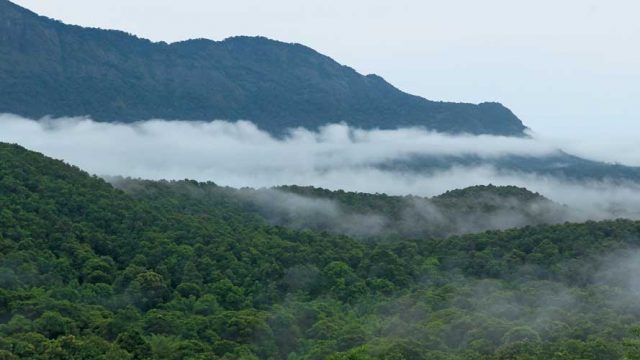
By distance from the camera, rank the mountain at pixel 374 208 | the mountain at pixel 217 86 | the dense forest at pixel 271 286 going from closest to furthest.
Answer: the dense forest at pixel 271 286
the mountain at pixel 374 208
the mountain at pixel 217 86

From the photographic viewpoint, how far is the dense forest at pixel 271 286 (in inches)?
1186

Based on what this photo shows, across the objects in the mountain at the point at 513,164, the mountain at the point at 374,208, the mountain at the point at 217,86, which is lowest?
the mountain at the point at 374,208

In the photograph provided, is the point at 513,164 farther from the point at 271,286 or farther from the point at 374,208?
the point at 271,286

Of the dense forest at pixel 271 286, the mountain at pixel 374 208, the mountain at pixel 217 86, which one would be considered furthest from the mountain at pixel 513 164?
the dense forest at pixel 271 286

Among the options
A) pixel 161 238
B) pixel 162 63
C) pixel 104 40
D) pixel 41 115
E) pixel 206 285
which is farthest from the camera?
pixel 162 63

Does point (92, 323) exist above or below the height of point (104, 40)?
below

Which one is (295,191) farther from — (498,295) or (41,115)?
(41,115)

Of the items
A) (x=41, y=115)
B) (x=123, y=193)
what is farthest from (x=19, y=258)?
(x=41, y=115)

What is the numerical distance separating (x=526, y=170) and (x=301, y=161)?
1588 inches

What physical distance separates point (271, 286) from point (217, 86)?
5118 inches

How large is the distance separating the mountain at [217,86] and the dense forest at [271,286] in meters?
94.2

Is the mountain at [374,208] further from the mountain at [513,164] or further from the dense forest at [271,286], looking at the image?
the mountain at [513,164]

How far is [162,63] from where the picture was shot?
6555 inches

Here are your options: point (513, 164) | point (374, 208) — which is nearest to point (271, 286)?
point (374, 208)
